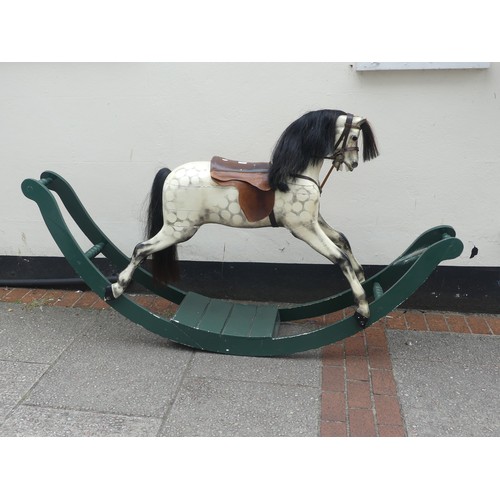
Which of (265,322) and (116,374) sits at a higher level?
(265,322)

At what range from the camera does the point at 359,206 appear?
3697 mm

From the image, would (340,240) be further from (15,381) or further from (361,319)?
(15,381)

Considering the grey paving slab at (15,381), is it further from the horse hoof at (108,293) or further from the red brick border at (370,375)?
the red brick border at (370,375)

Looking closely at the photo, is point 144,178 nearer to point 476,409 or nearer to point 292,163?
point 292,163

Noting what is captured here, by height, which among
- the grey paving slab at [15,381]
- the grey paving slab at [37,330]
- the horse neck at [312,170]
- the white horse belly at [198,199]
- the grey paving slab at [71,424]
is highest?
the horse neck at [312,170]

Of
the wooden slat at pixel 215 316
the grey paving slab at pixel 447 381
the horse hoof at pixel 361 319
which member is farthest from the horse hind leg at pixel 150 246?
the grey paving slab at pixel 447 381

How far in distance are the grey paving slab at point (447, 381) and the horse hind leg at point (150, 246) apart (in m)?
1.48

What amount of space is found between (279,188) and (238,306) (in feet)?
3.14

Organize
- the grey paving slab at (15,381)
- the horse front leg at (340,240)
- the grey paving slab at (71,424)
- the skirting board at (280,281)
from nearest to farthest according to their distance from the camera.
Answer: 1. the grey paving slab at (71,424)
2. the grey paving slab at (15,381)
3. the horse front leg at (340,240)
4. the skirting board at (280,281)

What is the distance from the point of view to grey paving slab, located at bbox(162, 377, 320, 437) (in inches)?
103

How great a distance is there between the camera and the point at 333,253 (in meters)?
2.99

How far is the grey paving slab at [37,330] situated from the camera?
10.7 ft

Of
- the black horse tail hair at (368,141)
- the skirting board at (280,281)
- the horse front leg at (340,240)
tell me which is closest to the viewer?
the black horse tail hair at (368,141)

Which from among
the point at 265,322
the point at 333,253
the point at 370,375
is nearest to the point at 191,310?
the point at 265,322
